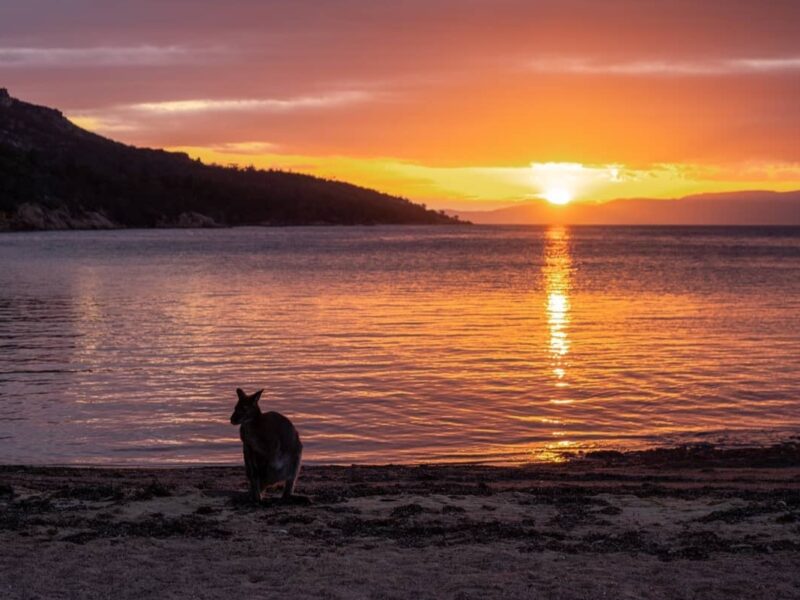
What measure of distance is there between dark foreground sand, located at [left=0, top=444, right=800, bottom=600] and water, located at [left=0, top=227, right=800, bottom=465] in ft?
13.1

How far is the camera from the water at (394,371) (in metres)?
16.4

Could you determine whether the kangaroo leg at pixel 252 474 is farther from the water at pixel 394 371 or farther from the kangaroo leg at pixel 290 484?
the water at pixel 394 371

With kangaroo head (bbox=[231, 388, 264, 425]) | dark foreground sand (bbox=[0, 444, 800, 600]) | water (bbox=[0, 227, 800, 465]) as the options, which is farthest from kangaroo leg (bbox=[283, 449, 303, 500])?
water (bbox=[0, 227, 800, 465])

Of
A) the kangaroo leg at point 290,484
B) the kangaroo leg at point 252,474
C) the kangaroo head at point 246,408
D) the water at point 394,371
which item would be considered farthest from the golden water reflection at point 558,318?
the kangaroo head at point 246,408

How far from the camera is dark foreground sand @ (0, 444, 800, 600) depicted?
24.6 feet

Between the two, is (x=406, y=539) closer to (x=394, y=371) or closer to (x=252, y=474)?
(x=252, y=474)

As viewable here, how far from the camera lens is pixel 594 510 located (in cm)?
994

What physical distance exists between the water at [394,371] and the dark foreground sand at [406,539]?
400 centimetres

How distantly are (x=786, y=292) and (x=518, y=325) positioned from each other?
24.2m

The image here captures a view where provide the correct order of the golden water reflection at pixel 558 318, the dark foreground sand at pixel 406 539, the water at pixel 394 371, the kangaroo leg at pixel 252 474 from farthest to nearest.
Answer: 1. the golden water reflection at pixel 558 318
2. the water at pixel 394 371
3. the kangaroo leg at pixel 252 474
4. the dark foreground sand at pixel 406 539

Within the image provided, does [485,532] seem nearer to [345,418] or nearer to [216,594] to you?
[216,594]

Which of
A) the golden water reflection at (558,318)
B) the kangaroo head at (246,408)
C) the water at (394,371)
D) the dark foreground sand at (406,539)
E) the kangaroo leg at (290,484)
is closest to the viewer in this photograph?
the dark foreground sand at (406,539)

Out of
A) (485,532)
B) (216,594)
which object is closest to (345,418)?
(485,532)

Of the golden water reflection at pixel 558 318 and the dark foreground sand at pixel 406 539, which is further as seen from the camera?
the golden water reflection at pixel 558 318
